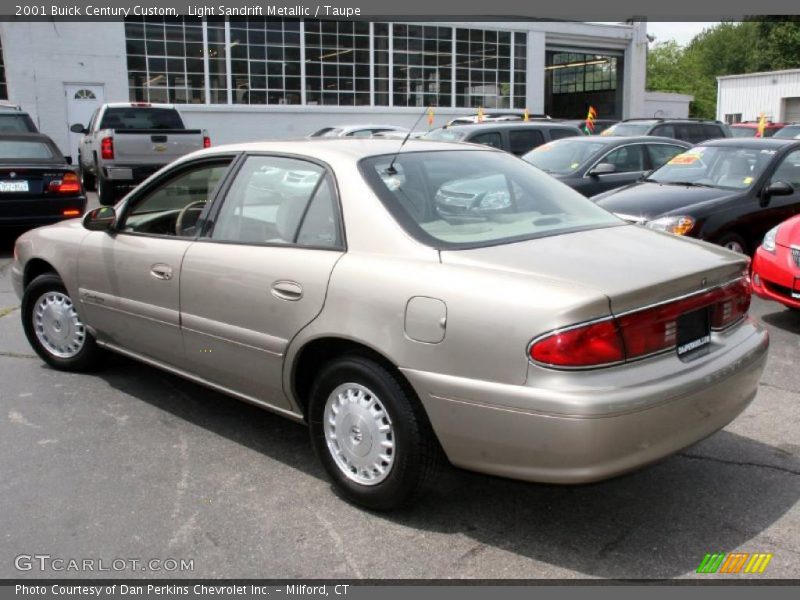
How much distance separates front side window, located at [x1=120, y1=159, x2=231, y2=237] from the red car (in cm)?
438

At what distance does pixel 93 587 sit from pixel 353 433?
1.17 m

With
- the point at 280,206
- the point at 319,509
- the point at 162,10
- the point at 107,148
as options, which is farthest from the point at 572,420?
the point at 162,10

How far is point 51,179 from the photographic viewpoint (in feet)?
34.0

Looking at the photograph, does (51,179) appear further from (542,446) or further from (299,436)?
(542,446)

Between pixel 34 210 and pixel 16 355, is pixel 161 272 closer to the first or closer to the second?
pixel 16 355

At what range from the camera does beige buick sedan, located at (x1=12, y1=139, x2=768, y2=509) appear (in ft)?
9.71

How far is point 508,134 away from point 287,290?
33.9 feet

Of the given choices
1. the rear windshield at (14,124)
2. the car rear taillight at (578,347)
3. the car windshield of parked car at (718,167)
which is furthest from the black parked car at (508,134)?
the car rear taillight at (578,347)

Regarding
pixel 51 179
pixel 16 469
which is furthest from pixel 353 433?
pixel 51 179

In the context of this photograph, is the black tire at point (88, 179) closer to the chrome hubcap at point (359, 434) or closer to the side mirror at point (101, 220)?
the side mirror at point (101, 220)

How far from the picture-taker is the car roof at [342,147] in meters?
3.96

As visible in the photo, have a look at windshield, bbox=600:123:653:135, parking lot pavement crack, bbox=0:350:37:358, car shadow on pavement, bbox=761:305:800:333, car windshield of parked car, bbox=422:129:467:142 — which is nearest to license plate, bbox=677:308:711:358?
car shadow on pavement, bbox=761:305:800:333

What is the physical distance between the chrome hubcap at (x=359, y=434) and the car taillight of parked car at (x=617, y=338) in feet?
2.62

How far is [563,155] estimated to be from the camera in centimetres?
1109
